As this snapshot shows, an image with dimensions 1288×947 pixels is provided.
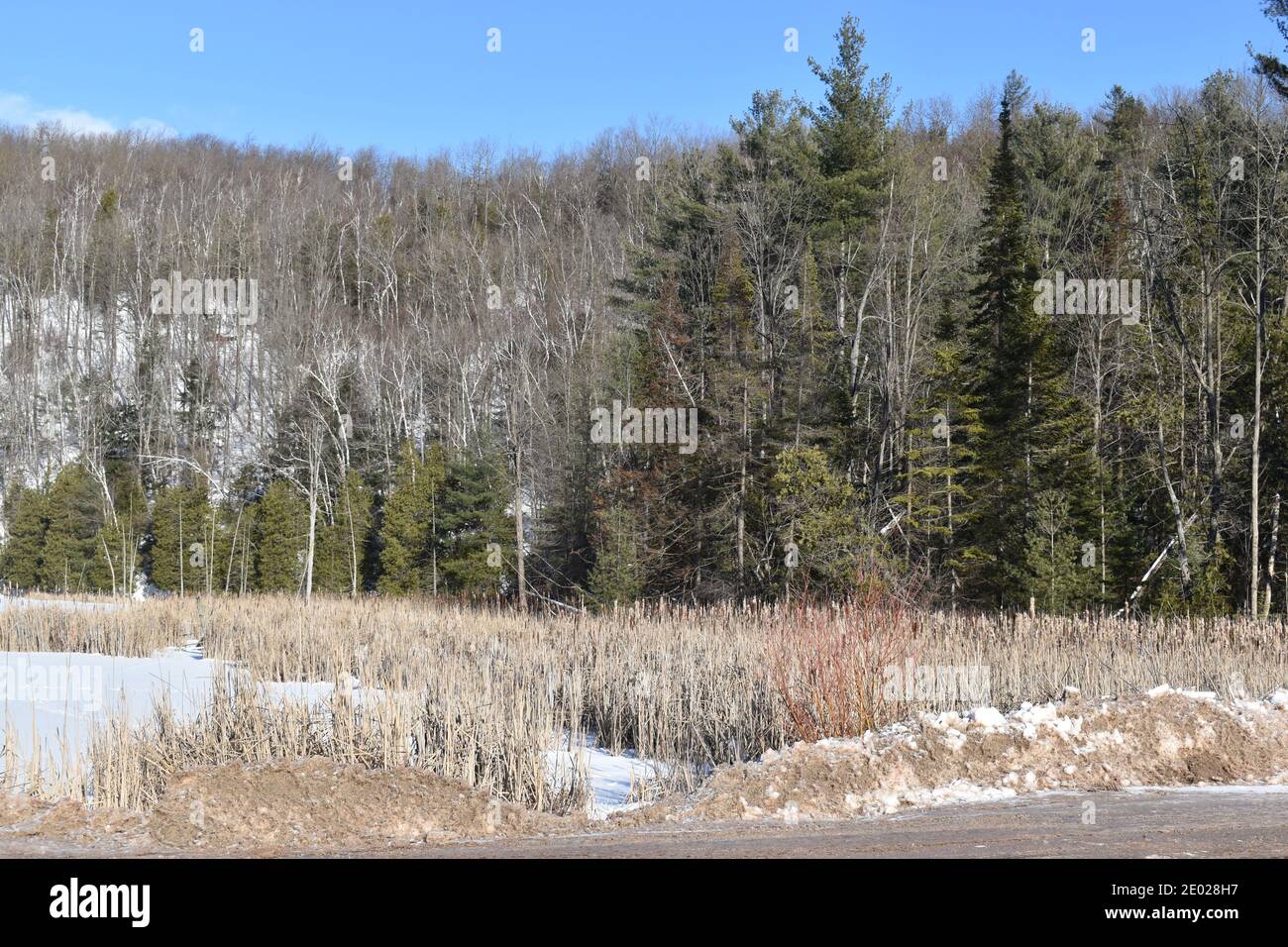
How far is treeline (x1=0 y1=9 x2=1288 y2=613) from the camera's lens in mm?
24641

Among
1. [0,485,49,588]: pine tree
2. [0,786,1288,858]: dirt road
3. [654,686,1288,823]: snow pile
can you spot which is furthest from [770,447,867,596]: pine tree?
[0,485,49,588]: pine tree

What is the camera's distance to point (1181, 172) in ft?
84.8

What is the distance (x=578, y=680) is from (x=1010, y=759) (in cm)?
396

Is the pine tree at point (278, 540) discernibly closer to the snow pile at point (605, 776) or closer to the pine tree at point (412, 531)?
the pine tree at point (412, 531)

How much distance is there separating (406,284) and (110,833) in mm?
60259

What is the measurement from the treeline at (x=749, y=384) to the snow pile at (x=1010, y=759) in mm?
3917

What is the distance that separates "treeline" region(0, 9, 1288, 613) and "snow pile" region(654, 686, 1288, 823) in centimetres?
392

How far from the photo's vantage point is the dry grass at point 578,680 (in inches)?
305

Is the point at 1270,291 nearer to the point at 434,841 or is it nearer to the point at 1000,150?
the point at 1000,150

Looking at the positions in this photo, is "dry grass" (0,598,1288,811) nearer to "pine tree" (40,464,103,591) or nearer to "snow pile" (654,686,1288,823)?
"snow pile" (654,686,1288,823)

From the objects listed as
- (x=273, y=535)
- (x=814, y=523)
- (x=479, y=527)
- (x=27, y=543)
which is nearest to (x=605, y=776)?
(x=814, y=523)

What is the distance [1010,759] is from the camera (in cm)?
800

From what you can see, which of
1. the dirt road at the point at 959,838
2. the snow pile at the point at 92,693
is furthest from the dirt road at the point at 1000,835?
the snow pile at the point at 92,693
